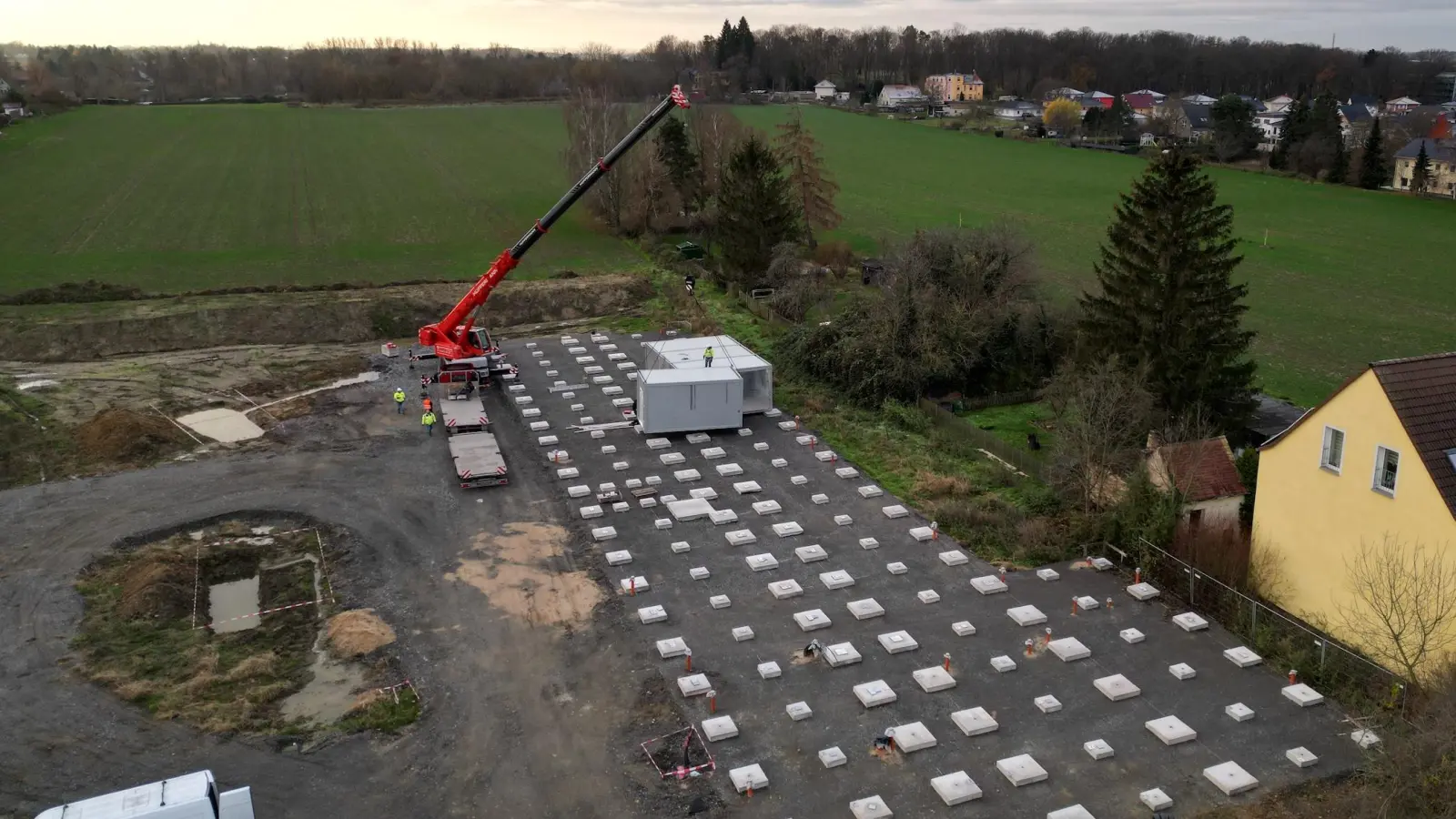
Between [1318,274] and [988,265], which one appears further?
[1318,274]

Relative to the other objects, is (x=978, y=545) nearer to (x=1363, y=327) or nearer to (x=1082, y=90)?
(x=1363, y=327)

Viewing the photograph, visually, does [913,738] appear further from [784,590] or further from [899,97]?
[899,97]

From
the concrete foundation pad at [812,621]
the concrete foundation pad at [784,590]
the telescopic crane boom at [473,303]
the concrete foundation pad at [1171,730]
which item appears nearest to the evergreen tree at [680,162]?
the telescopic crane boom at [473,303]

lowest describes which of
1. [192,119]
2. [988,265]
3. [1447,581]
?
[1447,581]

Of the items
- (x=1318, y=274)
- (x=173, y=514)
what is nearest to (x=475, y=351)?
(x=173, y=514)

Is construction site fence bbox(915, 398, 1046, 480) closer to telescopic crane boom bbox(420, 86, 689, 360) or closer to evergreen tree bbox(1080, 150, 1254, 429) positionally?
evergreen tree bbox(1080, 150, 1254, 429)

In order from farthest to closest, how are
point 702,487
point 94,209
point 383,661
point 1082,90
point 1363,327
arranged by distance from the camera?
point 1082,90 < point 94,209 < point 1363,327 < point 702,487 < point 383,661

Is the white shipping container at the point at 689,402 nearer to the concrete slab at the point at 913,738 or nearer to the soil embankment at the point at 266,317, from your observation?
the concrete slab at the point at 913,738
